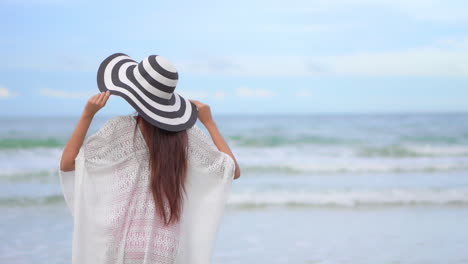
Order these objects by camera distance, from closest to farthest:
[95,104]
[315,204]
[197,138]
→ [95,104] → [197,138] → [315,204]

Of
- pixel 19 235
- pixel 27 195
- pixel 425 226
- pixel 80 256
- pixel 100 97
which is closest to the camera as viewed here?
pixel 100 97

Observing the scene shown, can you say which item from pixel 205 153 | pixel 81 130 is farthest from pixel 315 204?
pixel 81 130

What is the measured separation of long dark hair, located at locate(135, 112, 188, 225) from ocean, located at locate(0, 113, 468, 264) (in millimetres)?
2196

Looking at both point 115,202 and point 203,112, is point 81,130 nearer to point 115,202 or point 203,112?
point 115,202

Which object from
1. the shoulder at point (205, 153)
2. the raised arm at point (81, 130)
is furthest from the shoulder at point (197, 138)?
the raised arm at point (81, 130)

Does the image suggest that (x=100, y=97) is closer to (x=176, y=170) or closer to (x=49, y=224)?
(x=176, y=170)

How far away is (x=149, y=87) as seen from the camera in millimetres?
2213

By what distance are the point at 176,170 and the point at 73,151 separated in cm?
37

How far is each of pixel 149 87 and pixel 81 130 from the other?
28 cm

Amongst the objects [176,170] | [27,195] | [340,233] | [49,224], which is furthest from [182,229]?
[27,195]

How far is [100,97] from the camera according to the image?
2102mm

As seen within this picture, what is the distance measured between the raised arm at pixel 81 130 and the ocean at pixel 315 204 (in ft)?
7.87

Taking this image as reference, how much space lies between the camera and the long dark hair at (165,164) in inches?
87.0

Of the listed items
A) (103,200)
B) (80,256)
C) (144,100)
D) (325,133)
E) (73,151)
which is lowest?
(325,133)
